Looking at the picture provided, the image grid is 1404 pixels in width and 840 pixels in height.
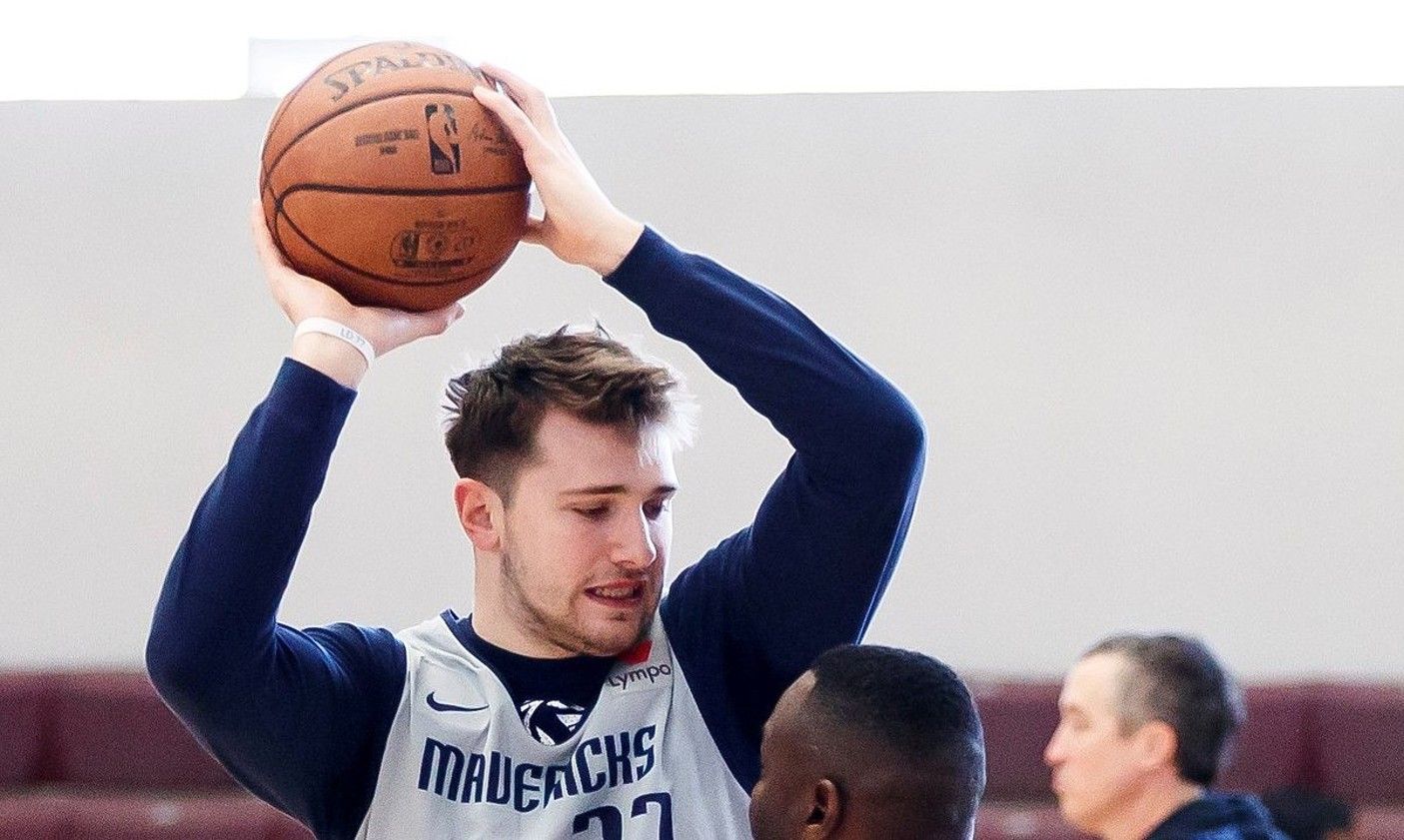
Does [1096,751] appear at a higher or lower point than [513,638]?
lower

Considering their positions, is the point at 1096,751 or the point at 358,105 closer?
the point at 358,105

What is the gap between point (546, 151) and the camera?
1.84m

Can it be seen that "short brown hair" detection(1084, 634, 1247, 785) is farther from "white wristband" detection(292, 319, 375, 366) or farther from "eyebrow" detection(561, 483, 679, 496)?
"white wristband" detection(292, 319, 375, 366)

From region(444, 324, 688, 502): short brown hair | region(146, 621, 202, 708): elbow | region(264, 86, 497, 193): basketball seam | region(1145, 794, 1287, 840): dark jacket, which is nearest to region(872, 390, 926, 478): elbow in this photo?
region(444, 324, 688, 502): short brown hair

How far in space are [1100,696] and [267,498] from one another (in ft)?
3.48

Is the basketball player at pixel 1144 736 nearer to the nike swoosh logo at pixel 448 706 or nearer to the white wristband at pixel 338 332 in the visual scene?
the nike swoosh logo at pixel 448 706

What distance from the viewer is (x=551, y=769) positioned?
5.98ft

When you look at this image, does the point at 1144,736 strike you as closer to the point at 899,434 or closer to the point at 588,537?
the point at 899,434

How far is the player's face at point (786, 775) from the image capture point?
1520mm

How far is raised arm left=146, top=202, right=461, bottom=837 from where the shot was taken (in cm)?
171

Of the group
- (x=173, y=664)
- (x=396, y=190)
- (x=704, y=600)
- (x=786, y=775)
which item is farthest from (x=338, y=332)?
(x=786, y=775)

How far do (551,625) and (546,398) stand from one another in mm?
258

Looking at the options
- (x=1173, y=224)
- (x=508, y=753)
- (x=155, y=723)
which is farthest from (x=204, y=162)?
(x=508, y=753)

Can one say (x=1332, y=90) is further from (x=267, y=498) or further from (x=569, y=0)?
(x=267, y=498)
